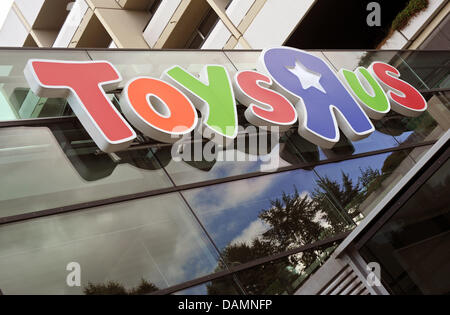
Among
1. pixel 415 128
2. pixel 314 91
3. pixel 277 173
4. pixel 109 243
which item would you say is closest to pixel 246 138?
pixel 277 173

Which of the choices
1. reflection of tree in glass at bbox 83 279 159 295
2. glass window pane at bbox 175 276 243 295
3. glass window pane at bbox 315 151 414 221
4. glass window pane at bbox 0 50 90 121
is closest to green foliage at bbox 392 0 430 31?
glass window pane at bbox 315 151 414 221

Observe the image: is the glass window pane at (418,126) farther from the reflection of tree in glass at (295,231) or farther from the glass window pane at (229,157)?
the glass window pane at (229,157)

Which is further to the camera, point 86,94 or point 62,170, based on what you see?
point 86,94

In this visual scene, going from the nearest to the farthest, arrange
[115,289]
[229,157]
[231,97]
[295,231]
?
[115,289] → [295,231] → [229,157] → [231,97]

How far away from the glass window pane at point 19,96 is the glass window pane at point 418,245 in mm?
5911

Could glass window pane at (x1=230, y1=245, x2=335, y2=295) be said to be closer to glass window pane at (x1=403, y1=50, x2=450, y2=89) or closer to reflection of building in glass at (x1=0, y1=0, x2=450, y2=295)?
reflection of building in glass at (x1=0, y1=0, x2=450, y2=295)

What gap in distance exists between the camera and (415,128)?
13.4 meters

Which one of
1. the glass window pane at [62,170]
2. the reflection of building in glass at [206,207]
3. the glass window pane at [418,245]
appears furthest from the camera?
the glass window pane at [62,170]

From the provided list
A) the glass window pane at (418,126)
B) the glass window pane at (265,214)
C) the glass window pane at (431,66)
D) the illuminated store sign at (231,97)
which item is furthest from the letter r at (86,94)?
the glass window pane at (431,66)

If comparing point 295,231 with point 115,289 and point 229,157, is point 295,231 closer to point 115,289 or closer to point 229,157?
point 229,157

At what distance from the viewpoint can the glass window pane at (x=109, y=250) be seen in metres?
7.11

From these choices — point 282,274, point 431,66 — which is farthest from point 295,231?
point 431,66

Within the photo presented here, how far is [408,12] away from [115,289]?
607 inches

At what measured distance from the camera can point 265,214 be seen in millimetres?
9469
